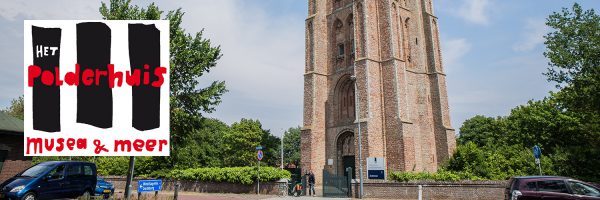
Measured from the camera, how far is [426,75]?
1368 inches

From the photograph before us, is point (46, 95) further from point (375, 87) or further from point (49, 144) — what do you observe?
point (375, 87)

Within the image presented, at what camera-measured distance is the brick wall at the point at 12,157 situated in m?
16.3

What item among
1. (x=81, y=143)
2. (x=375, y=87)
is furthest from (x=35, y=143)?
(x=375, y=87)

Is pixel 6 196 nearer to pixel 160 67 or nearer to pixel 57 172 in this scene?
pixel 57 172

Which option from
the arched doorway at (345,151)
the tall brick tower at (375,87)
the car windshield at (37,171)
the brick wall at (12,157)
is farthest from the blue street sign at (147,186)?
the arched doorway at (345,151)

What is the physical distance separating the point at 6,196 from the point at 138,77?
8.40m

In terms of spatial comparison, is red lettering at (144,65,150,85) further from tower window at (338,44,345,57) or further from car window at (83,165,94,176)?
tower window at (338,44,345,57)

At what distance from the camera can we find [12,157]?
16.7 meters

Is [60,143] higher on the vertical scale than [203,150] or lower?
higher

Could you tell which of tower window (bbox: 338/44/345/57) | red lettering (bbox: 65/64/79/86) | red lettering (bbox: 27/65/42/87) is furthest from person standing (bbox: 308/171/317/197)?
red lettering (bbox: 27/65/42/87)

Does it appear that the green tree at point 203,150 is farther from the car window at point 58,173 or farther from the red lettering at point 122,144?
the red lettering at point 122,144

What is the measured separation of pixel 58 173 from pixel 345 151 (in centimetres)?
2269

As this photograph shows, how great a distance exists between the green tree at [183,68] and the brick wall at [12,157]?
20.9 feet

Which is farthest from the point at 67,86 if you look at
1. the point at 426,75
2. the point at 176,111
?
the point at 426,75
